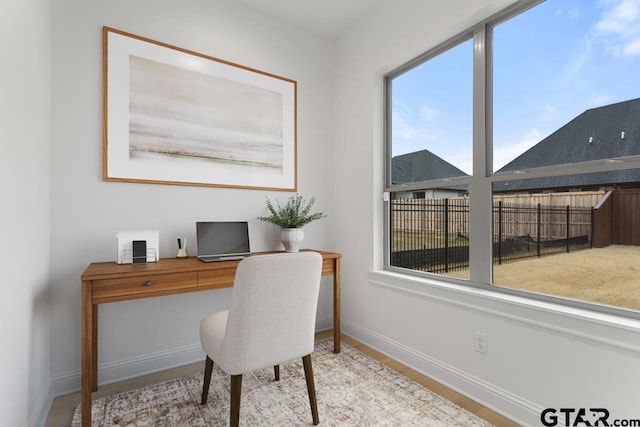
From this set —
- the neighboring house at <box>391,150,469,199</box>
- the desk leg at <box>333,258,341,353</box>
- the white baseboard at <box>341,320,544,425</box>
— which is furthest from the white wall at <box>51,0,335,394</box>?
the white baseboard at <box>341,320,544,425</box>

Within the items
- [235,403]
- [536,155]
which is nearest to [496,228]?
[536,155]

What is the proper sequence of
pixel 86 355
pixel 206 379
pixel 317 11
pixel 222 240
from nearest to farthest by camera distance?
pixel 86 355, pixel 206 379, pixel 222 240, pixel 317 11

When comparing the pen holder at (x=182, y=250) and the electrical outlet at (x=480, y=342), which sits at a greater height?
the pen holder at (x=182, y=250)

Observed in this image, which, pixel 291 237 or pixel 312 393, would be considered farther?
pixel 291 237

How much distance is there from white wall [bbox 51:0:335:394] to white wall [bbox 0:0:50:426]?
0.33ft

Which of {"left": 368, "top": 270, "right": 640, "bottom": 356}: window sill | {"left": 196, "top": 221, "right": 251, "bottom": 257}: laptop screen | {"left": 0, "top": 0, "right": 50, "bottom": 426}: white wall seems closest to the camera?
{"left": 0, "top": 0, "right": 50, "bottom": 426}: white wall

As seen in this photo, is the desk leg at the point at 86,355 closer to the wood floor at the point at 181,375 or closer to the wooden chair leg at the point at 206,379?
the wood floor at the point at 181,375

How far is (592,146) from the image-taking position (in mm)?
1534

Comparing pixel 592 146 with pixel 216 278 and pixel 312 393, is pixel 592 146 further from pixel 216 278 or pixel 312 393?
pixel 216 278

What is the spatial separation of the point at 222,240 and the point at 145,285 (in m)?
0.64

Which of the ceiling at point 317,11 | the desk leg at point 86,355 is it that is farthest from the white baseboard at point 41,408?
the ceiling at point 317,11

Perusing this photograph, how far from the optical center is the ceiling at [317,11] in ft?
8.32

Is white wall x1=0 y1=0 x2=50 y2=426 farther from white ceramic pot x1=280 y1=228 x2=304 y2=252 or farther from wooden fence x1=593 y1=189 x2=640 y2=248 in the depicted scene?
wooden fence x1=593 y1=189 x2=640 y2=248

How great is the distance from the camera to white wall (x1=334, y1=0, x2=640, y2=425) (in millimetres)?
1398
